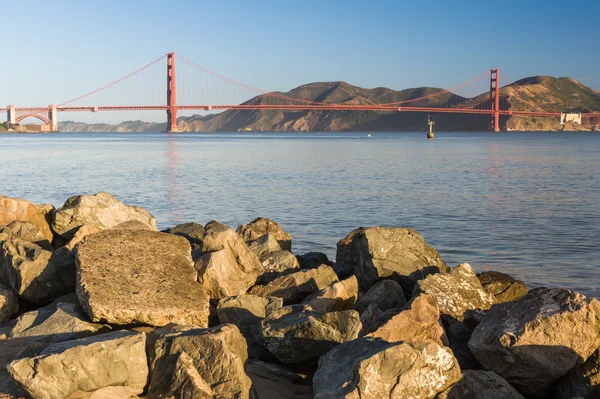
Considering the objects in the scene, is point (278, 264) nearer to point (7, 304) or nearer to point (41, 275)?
point (41, 275)

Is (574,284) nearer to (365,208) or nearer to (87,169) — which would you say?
(365,208)

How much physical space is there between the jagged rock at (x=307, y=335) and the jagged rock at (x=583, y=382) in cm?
113

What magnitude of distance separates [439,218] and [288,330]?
9.53 meters

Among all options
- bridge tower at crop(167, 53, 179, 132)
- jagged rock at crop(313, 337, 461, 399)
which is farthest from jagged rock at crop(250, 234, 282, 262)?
bridge tower at crop(167, 53, 179, 132)

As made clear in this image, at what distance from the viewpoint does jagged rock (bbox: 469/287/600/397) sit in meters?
3.66

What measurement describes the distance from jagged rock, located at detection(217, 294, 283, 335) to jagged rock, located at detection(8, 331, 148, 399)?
1.14 meters

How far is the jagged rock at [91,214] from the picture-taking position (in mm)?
7051

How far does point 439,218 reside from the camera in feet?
43.2

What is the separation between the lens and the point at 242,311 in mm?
4641

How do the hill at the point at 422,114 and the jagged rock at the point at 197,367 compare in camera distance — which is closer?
the jagged rock at the point at 197,367

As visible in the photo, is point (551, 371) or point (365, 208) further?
point (365, 208)

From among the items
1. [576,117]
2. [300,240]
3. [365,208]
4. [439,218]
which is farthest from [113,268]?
[576,117]

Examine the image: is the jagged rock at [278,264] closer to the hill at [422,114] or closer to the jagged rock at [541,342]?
the jagged rock at [541,342]

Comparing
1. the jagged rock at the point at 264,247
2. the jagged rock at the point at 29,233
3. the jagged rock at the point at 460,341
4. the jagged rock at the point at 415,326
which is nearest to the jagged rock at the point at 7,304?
the jagged rock at the point at 29,233
